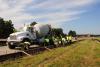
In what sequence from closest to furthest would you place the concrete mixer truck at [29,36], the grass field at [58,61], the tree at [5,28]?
the grass field at [58,61] → the concrete mixer truck at [29,36] → the tree at [5,28]

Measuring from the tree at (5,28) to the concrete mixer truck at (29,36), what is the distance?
3049cm

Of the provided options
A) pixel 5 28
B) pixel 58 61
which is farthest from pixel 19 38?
pixel 5 28

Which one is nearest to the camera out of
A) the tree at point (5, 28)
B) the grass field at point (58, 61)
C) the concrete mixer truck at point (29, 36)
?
the grass field at point (58, 61)

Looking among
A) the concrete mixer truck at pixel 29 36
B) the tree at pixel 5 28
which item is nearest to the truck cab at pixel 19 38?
the concrete mixer truck at pixel 29 36

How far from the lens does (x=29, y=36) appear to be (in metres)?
33.1

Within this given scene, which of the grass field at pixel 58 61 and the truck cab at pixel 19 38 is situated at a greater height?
the truck cab at pixel 19 38

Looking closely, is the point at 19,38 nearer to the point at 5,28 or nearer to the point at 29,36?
the point at 29,36

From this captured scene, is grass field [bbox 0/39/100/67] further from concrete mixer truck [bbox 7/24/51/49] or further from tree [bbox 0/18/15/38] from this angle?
tree [bbox 0/18/15/38]

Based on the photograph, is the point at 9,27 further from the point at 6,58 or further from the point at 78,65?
the point at 78,65

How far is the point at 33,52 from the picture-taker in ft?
89.4

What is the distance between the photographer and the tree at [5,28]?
68.1 metres

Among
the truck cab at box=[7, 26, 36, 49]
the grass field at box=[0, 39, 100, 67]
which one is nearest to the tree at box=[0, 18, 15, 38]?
the truck cab at box=[7, 26, 36, 49]

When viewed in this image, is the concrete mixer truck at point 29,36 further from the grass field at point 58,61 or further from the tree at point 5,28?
the tree at point 5,28

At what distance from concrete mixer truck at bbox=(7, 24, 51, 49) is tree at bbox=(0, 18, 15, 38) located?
30.5 m
